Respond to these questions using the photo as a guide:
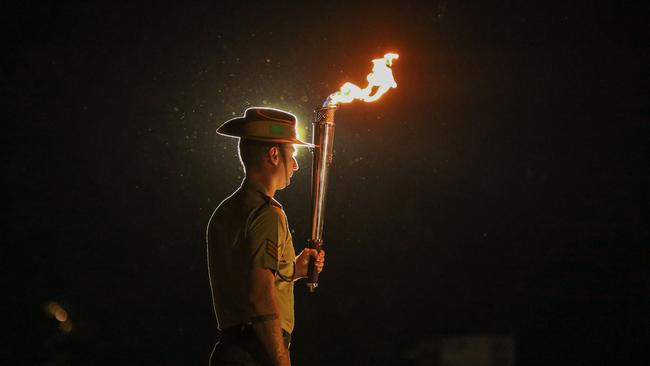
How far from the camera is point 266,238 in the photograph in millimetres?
3107

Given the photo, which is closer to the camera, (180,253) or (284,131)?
(284,131)

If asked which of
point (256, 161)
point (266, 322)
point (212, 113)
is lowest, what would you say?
point (266, 322)

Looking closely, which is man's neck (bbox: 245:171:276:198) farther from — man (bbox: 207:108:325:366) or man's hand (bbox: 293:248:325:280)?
man's hand (bbox: 293:248:325:280)

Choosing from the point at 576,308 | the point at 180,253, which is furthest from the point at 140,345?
the point at 576,308

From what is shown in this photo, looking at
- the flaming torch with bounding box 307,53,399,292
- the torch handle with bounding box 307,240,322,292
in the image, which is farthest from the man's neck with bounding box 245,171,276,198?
the torch handle with bounding box 307,240,322,292

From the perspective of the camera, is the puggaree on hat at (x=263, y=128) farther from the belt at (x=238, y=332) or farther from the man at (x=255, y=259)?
the belt at (x=238, y=332)

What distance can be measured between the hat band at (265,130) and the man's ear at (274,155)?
0.18 feet

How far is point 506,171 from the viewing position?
17.2ft

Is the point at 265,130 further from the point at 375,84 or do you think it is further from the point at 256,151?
the point at 375,84

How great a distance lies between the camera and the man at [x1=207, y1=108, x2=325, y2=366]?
3.03 meters

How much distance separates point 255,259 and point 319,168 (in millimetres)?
764

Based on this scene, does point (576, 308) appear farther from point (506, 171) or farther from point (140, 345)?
point (140, 345)

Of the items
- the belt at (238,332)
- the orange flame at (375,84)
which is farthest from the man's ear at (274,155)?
the belt at (238,332)

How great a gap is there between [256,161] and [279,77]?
1554mm
